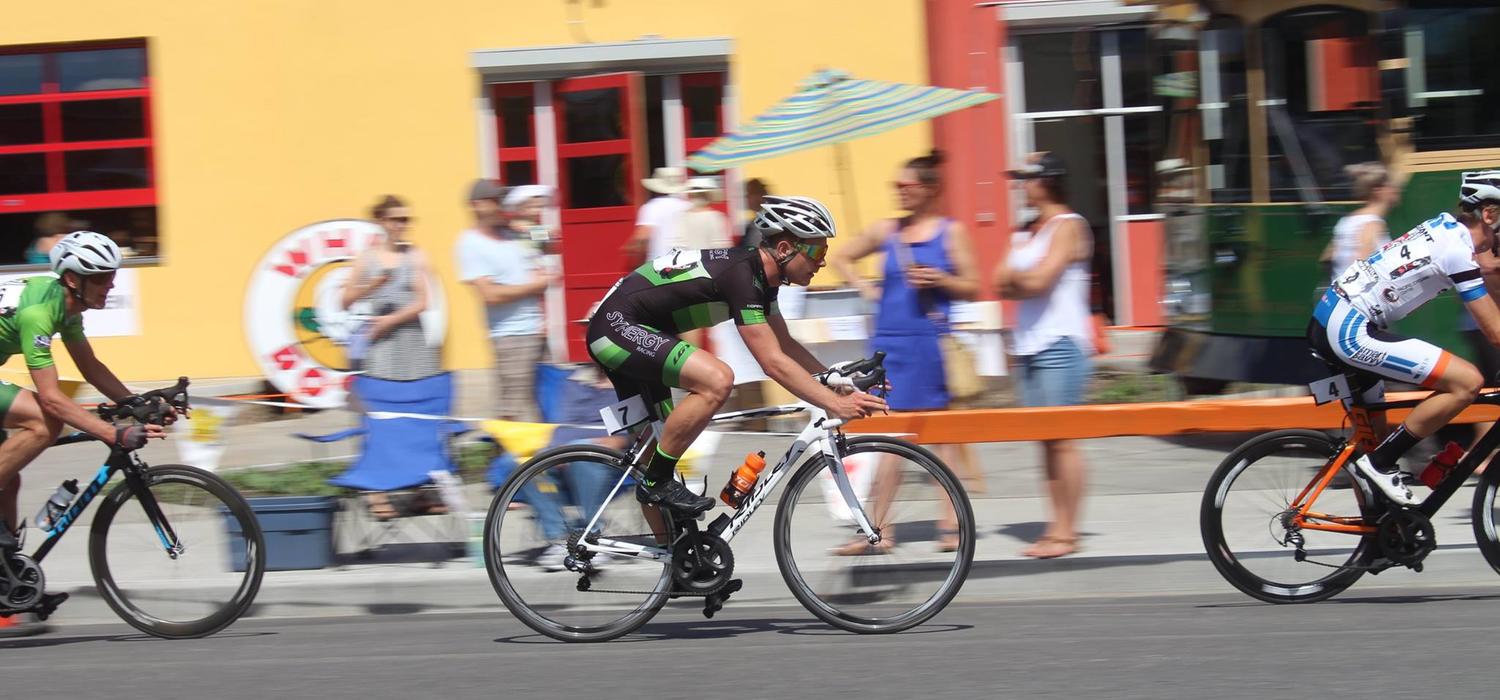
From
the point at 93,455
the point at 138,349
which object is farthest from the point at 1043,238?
the point at 138,349

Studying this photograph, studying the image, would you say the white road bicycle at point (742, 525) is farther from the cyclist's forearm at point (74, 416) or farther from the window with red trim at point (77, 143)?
the window with red trim at point (77, 143)

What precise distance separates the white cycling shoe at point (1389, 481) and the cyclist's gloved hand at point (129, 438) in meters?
4.91

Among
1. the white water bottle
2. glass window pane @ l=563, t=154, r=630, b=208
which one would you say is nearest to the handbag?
glass window pane @ l=563, t=154, r=630, b=208

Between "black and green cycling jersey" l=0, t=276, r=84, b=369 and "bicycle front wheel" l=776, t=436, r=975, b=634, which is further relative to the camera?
"black and green cycling jersey" l=0, t=276, r=84, b=369

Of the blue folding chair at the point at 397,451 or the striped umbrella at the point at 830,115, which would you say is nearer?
the blue folding chair at the point at 397,451

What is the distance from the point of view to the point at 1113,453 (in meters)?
10.5

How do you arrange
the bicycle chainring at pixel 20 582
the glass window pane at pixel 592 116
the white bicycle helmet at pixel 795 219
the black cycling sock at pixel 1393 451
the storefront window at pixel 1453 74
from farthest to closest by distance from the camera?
the glass window pane at pixel 592 116
the storefront window at pixel 1453 74
the bicycle chainring at pixel 20 582
the black cycling sock at pixel 1393 451
the white bicycle helmet at pixel 795 219

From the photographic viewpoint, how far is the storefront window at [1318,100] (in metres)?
9.59

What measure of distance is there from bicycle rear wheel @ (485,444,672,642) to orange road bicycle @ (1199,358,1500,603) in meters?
2.32

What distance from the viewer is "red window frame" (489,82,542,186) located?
13898 millimetres

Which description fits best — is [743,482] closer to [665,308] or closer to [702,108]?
[665,308]

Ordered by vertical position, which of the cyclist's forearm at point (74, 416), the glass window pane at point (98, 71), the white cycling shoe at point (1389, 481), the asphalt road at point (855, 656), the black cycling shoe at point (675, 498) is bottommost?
the asphalt road at point (855, 656)

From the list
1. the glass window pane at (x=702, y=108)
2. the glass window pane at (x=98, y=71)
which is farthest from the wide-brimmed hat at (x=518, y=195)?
the glass window pane at (x=98, y=71)

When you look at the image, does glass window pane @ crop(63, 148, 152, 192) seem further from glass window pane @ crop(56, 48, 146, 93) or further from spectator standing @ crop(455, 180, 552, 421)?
spectator standing @ crop(455, 180, 552, 421)
